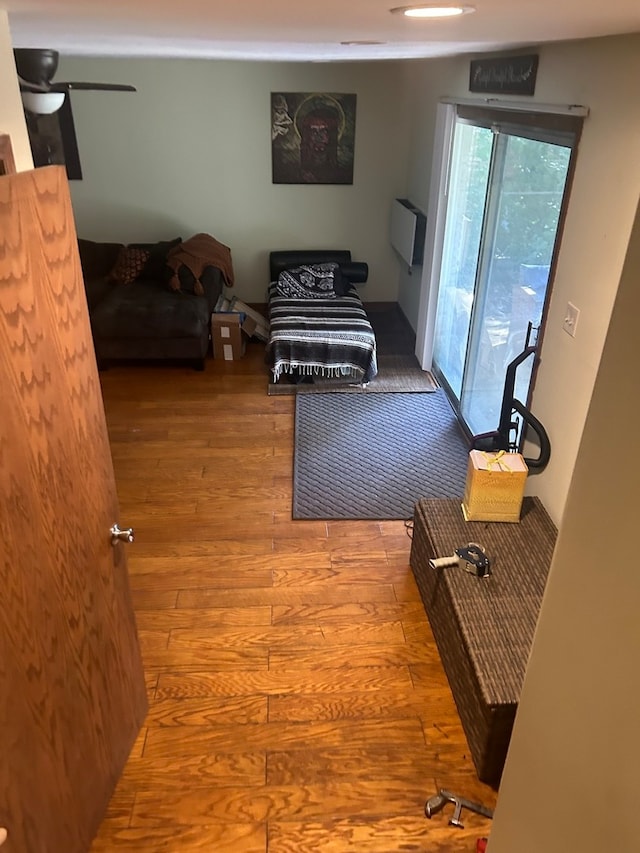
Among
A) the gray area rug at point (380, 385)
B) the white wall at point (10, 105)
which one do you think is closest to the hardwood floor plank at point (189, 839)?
the white wall at point (10, 105)

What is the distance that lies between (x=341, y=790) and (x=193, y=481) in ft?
6.33

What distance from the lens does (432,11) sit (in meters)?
1.39

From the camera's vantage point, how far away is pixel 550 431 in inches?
105

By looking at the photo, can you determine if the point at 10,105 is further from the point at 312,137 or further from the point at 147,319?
the point at 312,137

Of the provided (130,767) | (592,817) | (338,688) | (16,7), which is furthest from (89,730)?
(16,7)

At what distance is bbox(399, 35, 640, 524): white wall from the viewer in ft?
6.79

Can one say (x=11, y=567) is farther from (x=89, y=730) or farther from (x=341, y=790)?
(x=341, y=790)

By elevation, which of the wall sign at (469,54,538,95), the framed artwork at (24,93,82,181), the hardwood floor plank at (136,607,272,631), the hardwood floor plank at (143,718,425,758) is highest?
the wall sign at (469,54,538,95)

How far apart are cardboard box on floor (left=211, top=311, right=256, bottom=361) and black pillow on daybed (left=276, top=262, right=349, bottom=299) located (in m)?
0.55

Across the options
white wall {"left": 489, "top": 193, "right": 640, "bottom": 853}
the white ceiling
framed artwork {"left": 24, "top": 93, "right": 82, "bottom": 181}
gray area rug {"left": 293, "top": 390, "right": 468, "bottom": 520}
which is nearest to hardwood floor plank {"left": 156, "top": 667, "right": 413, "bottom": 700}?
gray area rug {"left": 293, "top": 390, "right": 468, "bottom": 520}

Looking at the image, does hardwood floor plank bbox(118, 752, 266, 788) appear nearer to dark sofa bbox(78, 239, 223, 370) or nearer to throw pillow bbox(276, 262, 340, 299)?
dark sofa bbox(78, 239, 223, 370)

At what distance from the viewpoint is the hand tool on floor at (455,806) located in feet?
6.18

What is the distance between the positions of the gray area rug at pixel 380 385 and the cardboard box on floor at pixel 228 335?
23.1 inches

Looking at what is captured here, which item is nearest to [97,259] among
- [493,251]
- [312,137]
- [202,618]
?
[312,137]
